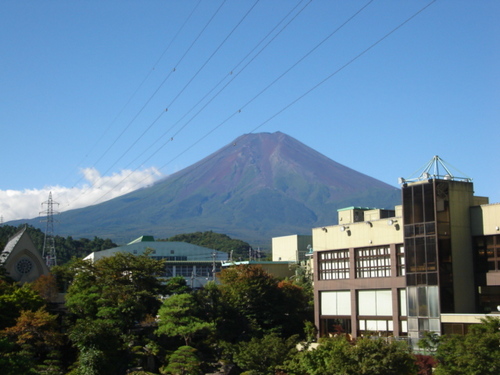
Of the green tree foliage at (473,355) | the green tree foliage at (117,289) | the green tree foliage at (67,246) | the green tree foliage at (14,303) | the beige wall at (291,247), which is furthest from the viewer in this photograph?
the green tree foliage at (67,246)

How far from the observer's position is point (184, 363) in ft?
112

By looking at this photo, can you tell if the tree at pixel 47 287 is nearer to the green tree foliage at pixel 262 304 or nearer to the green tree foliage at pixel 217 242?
the green tree foliage at pixel 262 304

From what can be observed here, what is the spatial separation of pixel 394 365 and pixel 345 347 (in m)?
2.12

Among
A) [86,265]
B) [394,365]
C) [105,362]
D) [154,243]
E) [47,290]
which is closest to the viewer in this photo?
[394,365]

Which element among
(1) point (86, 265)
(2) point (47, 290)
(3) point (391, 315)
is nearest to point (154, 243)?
(2) point (47, 290)

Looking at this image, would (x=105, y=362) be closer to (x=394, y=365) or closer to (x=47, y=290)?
(x=394, y=365)

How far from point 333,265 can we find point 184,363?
14.6 metres

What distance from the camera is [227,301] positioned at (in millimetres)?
44625

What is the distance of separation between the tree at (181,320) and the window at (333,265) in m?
10.4

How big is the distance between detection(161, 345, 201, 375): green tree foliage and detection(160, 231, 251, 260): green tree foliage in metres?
103

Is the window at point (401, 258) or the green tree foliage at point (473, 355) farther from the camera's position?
the window at point (401, 258)

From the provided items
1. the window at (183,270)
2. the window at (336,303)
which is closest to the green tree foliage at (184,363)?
the window at (336,303)

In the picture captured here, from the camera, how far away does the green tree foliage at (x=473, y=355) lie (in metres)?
25.4

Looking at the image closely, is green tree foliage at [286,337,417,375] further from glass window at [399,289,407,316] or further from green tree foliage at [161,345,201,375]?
glass window at [399,289,407,316]
